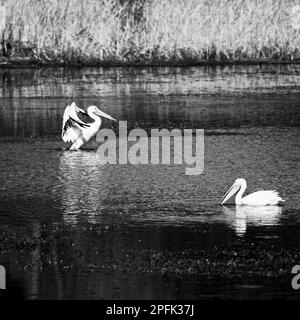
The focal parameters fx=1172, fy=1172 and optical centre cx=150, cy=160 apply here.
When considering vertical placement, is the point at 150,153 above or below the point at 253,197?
above

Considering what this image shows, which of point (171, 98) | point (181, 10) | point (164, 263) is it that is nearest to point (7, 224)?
point (164, 263)

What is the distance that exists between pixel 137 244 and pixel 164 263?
0.76 meters

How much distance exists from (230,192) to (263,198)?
450 millimetres

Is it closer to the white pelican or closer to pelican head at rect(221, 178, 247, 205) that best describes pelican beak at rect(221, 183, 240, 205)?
pelican head at rect(221, 178, 247, 205)

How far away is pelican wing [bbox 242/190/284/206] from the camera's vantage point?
37.0ft

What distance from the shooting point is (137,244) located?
9766 millimetres

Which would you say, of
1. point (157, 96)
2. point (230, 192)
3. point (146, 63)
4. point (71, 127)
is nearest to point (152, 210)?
point (230, 192)

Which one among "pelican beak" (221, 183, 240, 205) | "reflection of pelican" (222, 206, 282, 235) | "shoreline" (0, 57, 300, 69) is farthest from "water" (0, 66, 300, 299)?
"shoreline" (0, 57, 300, 69)

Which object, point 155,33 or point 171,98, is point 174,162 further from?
point 155,33

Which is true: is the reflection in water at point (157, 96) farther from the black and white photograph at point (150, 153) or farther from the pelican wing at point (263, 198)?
the pelican wing at point (263, 198)

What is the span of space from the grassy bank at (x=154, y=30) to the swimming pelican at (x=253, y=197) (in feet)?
48.0

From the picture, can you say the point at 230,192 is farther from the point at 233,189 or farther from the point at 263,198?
the point at 263,198

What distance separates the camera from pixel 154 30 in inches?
1037

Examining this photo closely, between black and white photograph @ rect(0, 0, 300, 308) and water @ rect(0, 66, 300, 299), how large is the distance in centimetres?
2
